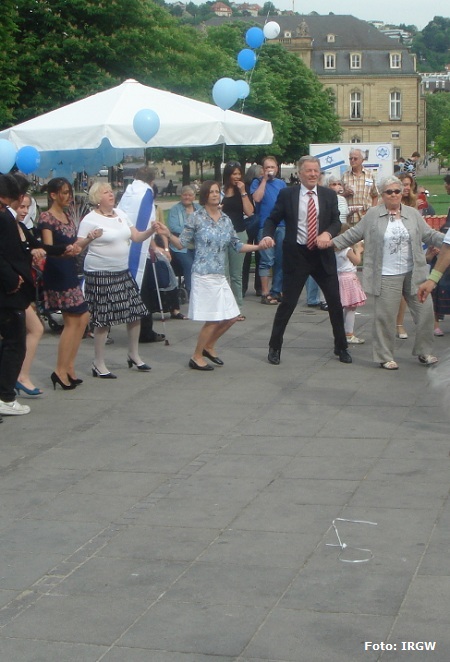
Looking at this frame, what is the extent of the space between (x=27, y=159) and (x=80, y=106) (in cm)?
95

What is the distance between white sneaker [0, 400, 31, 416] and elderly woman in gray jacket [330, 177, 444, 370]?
10.8 feet

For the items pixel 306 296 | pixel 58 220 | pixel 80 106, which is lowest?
pixel 306 296

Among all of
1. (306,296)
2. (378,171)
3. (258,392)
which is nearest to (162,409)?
(258,392)

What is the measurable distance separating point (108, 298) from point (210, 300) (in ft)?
3.11

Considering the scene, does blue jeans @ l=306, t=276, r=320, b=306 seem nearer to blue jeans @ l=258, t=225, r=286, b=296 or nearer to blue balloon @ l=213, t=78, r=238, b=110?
blue jeans @ l=258, t=225, r=286, b=296

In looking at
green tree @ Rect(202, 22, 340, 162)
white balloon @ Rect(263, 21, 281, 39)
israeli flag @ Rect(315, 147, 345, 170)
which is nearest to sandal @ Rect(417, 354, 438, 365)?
israeli flag @ Rect(315, 147, 345, 170)

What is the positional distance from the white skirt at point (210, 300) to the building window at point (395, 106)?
12880 centimetres

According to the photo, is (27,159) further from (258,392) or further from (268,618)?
(268,618)

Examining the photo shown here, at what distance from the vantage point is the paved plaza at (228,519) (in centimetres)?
447

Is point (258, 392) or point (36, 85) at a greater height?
point (36, 85)

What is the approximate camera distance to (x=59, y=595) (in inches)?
195

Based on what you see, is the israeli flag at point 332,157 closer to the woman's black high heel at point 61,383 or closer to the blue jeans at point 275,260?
the blue jeans at point 275,260

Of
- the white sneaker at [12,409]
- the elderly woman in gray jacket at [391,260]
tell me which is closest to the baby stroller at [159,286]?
the elderly woman in gray jacket at [391,260]

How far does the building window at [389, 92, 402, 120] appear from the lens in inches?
5325
